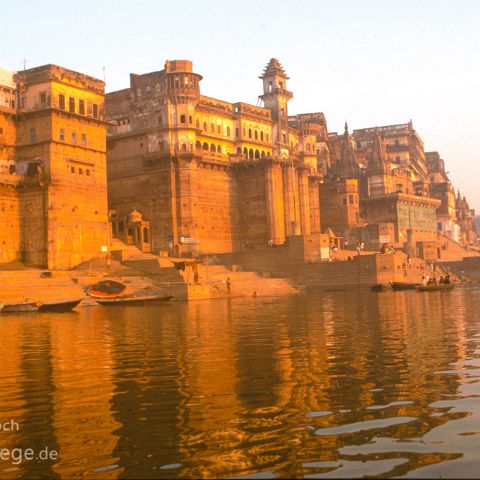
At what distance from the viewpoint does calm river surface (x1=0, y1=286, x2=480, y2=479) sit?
21.5 ft

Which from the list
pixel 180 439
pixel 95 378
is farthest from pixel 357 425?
pixel 95 378

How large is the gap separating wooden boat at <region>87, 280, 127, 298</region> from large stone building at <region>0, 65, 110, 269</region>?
10457 millimetres

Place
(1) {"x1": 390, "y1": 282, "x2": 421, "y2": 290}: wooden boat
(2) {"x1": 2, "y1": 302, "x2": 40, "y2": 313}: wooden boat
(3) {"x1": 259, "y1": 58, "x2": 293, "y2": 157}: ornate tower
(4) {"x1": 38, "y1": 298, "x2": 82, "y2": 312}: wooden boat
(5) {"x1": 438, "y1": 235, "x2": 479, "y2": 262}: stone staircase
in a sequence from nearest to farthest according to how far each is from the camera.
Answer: (2) {"x1": 2, "y1": 302, "x2": 40, "y2": 313}: wooden boat < (4) {"x1": 38, "y1": 298, "x2": 82, "y2": 312}: wooden boat < (1) {"x1": 390, "y1": 282, "x2": 421, "y2": 290}: wooden boat < (3) {"x1": 259, "y1": 58, "x2": 293, "y2": 157}: ornate tower < (5) {"x1": 438, "y1": 235, "x2": 479, "y2": 262}: stone staircase

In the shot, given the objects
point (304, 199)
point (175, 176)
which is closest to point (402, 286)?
point (304, 199)

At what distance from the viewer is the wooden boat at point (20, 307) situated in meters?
35.6

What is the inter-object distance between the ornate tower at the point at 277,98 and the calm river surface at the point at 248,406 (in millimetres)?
59474

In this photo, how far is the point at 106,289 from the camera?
138 ft

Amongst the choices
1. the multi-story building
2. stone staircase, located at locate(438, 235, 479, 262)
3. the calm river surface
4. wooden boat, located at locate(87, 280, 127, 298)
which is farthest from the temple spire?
the calm river surface

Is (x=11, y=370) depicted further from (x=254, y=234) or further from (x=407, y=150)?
(x=407, y=150)

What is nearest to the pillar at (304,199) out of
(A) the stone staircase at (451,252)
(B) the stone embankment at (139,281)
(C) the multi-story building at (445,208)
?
(A) the stone staircase at (451,252)

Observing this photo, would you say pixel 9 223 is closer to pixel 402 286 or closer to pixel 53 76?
pixel 53 76

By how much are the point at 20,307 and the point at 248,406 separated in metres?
29.2

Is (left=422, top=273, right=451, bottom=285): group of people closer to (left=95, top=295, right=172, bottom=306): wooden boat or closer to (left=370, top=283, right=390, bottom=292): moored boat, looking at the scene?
(left=370, top=283, right=390, bottom=292): moored boat

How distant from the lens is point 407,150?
354 feet
